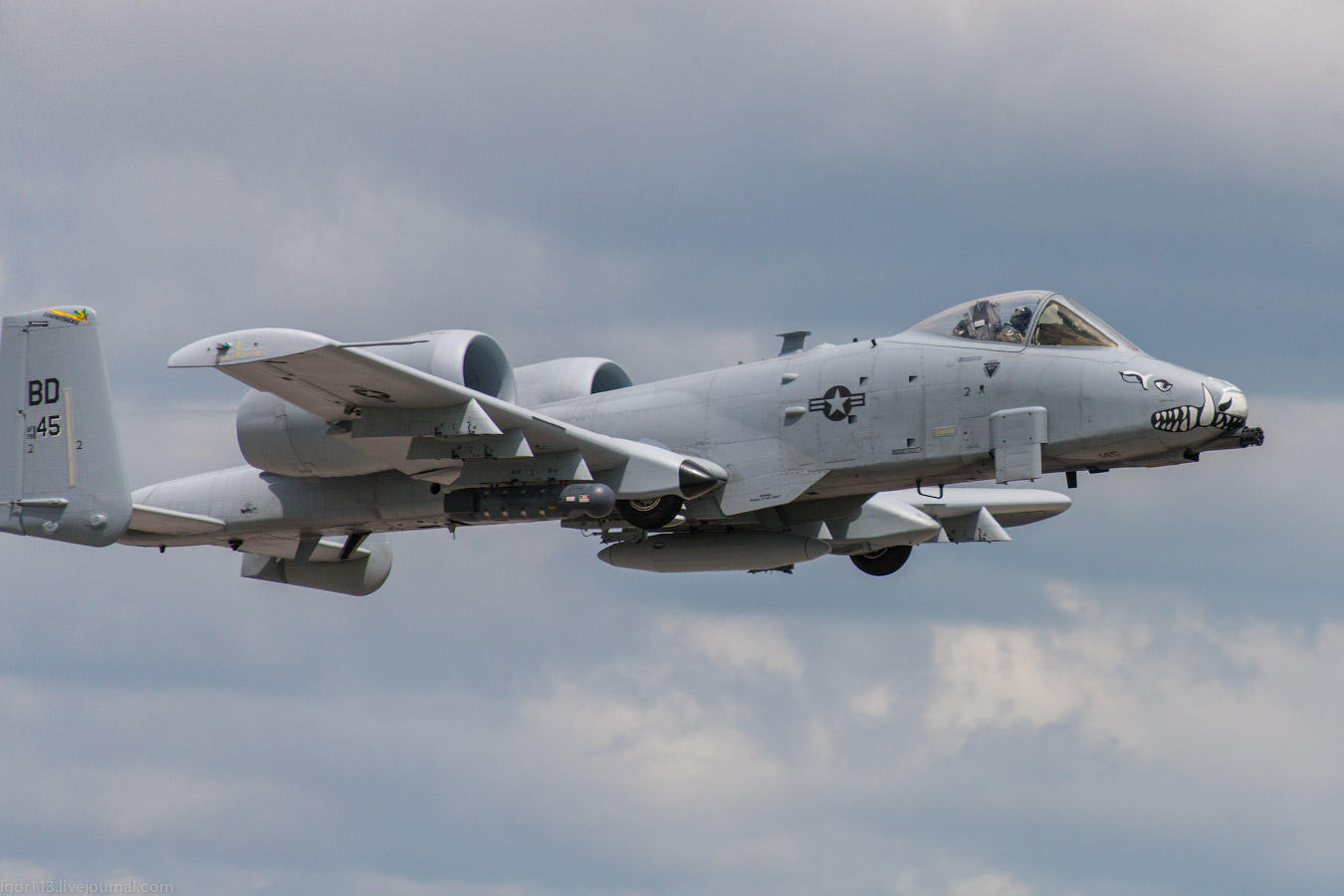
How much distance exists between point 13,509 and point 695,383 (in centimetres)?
1056

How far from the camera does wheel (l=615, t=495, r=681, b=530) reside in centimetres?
2369

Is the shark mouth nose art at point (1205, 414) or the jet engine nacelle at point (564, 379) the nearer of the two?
the shark mouth nose art at point (1205, 414)

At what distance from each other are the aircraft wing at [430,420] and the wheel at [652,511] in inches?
14.5

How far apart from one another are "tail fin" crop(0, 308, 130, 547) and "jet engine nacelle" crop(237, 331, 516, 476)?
2.32 m

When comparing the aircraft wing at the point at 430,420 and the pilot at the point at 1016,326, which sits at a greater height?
the pilot at the point at 1016,326

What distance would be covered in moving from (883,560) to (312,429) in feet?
32.4

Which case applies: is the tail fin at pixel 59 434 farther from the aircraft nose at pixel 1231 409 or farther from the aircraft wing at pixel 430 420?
the aircraft nose at pixel 1231 409

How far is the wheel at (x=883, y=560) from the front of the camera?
92.0 ft

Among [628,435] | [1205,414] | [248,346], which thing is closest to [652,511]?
[628,435]

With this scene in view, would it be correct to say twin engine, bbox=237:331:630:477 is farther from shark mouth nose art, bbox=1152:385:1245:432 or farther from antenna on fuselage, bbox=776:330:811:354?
shark mouth nose art, bbox=1152:385:1245:432

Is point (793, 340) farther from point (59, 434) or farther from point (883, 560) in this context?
Answer: point (59, 434)

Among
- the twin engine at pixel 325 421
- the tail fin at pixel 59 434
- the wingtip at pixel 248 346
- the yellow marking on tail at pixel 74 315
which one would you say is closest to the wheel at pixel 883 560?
the twin engine at pixel 325 421

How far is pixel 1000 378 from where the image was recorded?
22234 mm

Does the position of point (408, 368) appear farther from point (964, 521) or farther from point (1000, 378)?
point (964, 521)
